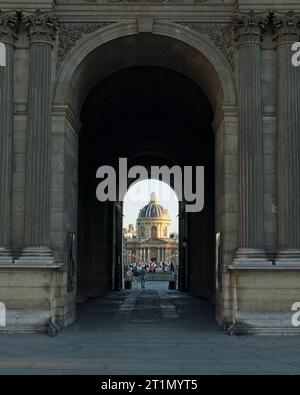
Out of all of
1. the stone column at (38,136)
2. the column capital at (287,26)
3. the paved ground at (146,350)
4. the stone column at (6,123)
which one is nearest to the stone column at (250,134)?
the column capital at (287,26)

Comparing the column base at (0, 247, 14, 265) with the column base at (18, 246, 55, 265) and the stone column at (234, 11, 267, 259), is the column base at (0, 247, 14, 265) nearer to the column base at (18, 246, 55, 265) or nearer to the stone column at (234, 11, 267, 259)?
the column base at (18, 246, 55, 265)

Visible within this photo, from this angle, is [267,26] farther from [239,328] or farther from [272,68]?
[239,328]

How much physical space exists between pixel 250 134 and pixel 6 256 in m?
8.85

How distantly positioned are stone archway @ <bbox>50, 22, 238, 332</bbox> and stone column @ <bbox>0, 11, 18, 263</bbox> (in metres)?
1.46

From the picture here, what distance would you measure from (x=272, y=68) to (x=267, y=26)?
1.41 m

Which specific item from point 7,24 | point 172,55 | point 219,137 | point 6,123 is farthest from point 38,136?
point 219,137

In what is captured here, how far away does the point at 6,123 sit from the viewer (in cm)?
2191

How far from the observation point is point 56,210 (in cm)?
2205

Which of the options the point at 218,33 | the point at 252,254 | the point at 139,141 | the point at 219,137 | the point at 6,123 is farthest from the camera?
the point at 139,141

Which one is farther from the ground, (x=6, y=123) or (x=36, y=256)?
(x=6, y=123)

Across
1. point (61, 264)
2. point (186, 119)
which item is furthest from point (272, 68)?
point (186, 119)

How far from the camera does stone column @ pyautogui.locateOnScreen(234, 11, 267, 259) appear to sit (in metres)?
21.5

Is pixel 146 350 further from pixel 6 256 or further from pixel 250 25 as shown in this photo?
pixel 250 25

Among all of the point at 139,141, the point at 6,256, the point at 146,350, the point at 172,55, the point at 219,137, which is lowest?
the point at 146,350
